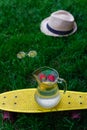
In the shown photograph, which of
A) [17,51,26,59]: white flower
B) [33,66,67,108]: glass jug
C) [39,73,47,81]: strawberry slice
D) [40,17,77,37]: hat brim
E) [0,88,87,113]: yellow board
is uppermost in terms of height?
[39,73,47,81]: strawberry slice

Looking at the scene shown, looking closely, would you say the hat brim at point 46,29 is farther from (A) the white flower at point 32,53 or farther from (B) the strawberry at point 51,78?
(B) the strawberry at point 51,78

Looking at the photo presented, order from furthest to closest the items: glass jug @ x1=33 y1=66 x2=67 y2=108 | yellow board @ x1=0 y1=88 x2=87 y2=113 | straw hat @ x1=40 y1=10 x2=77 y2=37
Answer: straw hat @ x1=40 y1=10 x2=77 y2=37 → yellow board @ x1=0 y1=88 x2=87 y2=113 → glass jug @ x1=33 y1=66 x2=67 y2=108

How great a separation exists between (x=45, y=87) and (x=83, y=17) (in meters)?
1.31

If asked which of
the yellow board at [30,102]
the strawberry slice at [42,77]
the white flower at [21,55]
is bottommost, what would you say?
the white flower at [21,55]

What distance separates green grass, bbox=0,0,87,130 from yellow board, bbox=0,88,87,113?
79 mm

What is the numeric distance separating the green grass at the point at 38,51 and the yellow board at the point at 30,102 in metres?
0.08

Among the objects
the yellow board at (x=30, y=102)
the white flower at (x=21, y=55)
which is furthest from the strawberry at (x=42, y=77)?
the white flower at (x=21, y=55)

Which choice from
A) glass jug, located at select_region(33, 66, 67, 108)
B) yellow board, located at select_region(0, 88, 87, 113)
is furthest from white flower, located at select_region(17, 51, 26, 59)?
glass jug, located at select_region(33, 66, 67, 108)

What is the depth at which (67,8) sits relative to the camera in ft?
10.7

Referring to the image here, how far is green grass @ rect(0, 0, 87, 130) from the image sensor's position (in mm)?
2148

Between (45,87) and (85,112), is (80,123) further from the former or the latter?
(45,87)

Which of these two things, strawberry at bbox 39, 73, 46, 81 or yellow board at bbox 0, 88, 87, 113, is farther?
yellow board at bbox 0, 88, 87, 113

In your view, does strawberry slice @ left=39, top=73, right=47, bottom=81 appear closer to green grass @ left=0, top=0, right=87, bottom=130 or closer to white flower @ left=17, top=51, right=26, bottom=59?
green grass @ left=0, top=0, right=87, bottom=130

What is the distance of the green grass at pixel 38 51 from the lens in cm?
215
